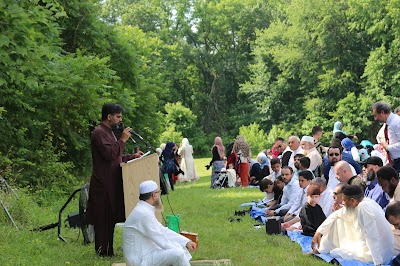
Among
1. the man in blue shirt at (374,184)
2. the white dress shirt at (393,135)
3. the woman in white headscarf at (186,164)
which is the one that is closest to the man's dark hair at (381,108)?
the white dress shirt at (393,135)

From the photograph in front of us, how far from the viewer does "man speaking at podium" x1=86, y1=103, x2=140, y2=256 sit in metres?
8.81

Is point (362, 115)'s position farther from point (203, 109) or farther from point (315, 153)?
point (315, 153)

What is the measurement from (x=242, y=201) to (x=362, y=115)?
3403 cm

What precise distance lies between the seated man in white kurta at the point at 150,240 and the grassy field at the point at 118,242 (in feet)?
4.35

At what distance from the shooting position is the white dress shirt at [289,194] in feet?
40.3

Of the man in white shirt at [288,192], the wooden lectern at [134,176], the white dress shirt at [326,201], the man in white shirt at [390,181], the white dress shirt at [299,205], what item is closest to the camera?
the man in white shirt at [390,181]

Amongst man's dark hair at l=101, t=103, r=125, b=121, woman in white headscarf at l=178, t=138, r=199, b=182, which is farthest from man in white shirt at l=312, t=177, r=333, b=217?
woman in white headscarf at l=178, t=138, r=199, b=182

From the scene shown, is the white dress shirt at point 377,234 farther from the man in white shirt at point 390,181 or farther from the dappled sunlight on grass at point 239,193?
the dappled sunlight on grass at point 239,193

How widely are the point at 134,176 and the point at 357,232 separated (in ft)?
9.35

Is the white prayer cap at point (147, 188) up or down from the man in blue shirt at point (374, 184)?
up

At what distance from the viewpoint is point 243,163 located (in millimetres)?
22219

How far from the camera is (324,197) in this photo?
1006cm

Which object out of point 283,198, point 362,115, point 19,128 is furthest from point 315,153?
point 362,115

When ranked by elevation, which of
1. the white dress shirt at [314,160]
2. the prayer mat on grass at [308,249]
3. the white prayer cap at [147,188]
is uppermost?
the white prayer cap at [147,188]
